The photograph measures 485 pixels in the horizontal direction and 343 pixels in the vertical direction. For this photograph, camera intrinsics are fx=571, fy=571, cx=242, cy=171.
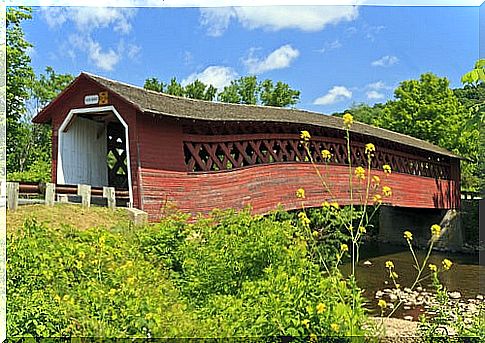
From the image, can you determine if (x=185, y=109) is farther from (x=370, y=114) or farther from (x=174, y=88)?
(x=370, y=114)

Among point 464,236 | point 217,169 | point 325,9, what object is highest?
point 325,9

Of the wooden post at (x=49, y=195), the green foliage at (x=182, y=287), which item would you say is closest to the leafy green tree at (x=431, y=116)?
the wooden post at (x=49, y=195)

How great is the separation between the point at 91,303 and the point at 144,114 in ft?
12.0

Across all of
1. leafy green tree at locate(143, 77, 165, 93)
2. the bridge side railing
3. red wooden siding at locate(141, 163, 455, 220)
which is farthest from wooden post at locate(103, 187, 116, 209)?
leafy green tree at locate(143, 77, 165, 93)

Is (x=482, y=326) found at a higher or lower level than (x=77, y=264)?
lower

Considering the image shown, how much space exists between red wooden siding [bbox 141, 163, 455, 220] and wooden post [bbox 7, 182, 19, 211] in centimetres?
133

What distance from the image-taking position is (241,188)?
6898 millimetres

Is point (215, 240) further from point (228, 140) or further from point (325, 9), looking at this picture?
point (325, 9)

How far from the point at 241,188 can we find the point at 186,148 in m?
0.85

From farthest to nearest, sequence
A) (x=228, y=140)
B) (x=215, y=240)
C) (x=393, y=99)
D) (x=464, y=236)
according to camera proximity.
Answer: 1. (x=464, y=236)
2. (x=393, y=99)
3. (x=228, y=140)
4. (x=215, y=240)

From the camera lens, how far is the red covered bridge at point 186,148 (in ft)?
20.3

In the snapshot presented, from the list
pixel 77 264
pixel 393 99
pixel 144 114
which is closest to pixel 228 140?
pixel 144 114

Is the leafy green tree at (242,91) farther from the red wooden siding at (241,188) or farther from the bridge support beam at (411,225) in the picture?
the bridge support beam at (411,225)

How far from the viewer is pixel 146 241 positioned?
3.95 metres
